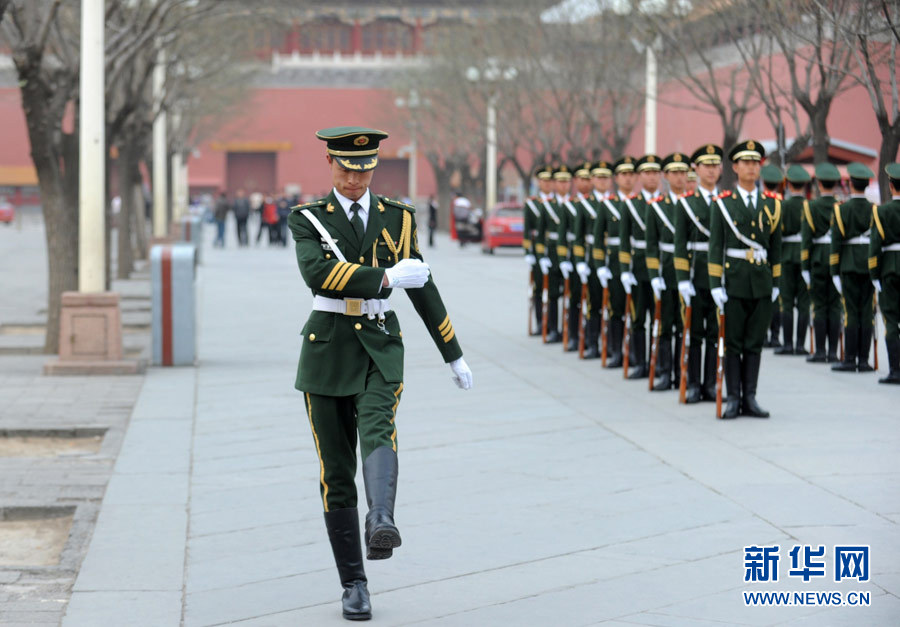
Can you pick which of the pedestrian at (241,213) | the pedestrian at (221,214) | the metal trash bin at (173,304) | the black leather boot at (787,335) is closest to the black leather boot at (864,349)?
the black leather boot at (787,335)

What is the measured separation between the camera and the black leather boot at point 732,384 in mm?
10336

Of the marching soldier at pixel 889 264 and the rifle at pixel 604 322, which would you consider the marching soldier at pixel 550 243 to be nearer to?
the rifle at pixel 604 322

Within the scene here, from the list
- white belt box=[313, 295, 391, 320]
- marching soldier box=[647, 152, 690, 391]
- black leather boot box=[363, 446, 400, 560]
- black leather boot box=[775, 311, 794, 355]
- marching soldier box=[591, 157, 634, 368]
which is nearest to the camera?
black leather boot box=[363, 446, 400, 560]

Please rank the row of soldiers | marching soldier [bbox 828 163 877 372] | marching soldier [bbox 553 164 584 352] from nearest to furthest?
1. the row of soldiers
2. marching soldier [bbox 828 163 877 372]
3. marching soldier [bbox 553 164 584 352]

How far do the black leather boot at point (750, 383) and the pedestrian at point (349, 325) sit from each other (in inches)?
199

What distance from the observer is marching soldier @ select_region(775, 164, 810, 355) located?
47.6 ft

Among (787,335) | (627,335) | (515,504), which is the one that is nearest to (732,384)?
(627,335)

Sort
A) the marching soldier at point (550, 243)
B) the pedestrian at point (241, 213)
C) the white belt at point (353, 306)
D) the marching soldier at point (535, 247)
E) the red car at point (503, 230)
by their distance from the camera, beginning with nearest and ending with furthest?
the white belt at point (353, 306) → the marching soldier at point (550, 243) → the marching soldier at point (535, 247) → the red car at point (503, 230) → the pedestrian at point (241, 213)

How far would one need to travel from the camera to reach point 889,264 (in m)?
12.2

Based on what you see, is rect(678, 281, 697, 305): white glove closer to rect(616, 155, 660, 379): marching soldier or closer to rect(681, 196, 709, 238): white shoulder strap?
rect(681, 196, 709, 238): white shoulder strap

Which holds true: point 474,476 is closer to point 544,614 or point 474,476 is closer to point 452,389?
point 544,614

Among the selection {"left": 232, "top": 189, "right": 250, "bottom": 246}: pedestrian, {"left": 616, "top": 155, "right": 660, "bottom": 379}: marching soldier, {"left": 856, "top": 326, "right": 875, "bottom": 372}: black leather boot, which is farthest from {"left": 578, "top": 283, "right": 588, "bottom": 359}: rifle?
{"left": 232, "top": 189, "right": 250, "bottom": 246}: pedestrian

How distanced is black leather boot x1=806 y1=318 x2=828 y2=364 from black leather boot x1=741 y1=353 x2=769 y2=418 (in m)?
3.62

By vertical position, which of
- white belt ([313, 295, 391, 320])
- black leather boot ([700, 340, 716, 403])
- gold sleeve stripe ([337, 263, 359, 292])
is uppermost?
gold sleeve stripe ([337, 263, 359, 292])
